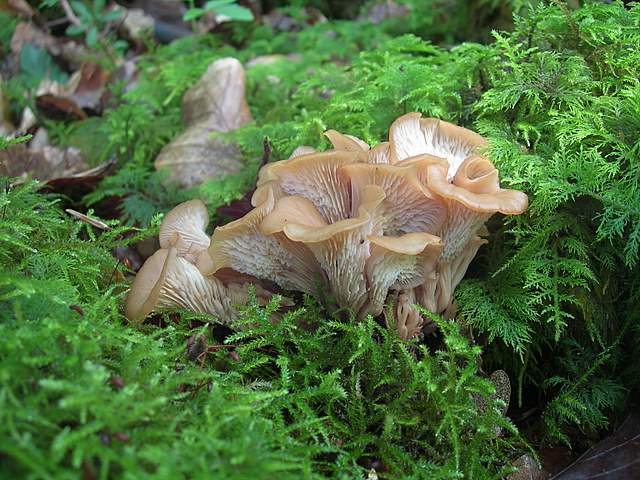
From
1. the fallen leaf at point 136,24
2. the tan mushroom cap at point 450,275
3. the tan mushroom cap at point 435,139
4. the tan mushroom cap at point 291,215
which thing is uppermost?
the fallen leaf at point 136,24

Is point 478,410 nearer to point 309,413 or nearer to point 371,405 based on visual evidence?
point 371,405

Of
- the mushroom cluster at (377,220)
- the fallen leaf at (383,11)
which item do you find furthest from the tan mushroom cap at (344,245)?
the fallen leaf at (383,11)

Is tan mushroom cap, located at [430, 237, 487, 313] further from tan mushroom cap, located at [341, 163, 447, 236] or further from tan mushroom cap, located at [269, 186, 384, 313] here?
tan mushroom cap, located at [269, 186, 384, 313]

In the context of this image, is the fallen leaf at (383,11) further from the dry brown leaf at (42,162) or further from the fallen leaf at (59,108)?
the dry brown leaf at (42,162)

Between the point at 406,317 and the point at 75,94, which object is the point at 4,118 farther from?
the point at 406,317

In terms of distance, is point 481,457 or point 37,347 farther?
point 481,457

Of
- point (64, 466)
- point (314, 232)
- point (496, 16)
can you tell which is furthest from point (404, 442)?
point (496, 16)

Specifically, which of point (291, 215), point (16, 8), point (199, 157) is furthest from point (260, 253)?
point (16, 8)

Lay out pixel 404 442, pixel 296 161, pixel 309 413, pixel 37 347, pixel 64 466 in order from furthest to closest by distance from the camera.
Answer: pixel 296 161
pixel 404 442
pixel 309 413
pixel 37 347
pixel 64 466
